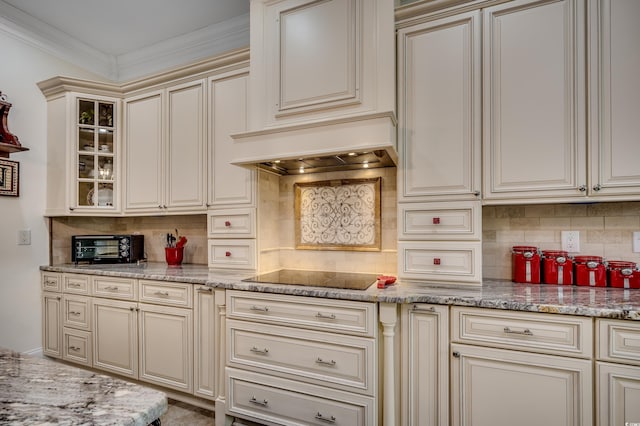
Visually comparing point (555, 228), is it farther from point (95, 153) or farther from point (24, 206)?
point (24, 206)

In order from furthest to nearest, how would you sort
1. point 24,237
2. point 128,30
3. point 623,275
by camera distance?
point 128,30, point 24,237, point 623,275

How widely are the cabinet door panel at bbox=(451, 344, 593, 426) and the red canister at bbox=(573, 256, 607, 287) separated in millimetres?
592

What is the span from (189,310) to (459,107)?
6.93ft

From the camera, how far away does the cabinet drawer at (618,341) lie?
4.46 feet

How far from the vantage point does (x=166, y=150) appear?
9.15 ft

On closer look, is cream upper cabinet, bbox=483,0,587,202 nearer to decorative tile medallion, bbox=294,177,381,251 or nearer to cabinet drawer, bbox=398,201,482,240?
cabinet drawer, bbox=398,201,482,240

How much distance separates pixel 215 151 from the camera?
2.59m

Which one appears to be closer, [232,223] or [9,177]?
[232,223]

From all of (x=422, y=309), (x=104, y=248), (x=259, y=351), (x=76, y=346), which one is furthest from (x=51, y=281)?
(x=422, y=309)

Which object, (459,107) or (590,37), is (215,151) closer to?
(459,107)

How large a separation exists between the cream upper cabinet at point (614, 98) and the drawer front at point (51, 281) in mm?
3775

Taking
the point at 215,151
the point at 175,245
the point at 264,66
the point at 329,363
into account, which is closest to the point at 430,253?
the point at 329,363

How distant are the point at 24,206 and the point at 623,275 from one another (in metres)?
4.20

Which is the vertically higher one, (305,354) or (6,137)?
(6,137)
